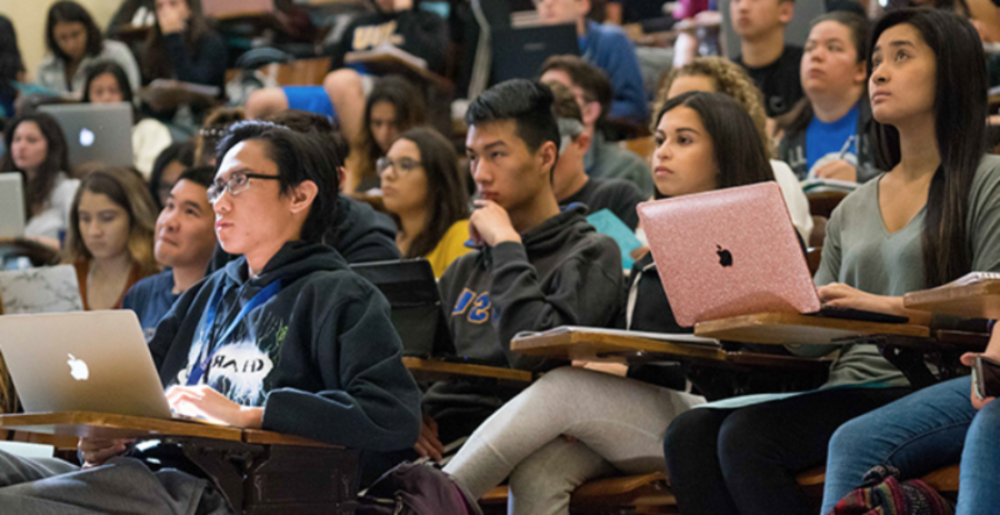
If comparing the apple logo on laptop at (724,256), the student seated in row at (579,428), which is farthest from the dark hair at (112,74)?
the apple logo on laptop at (724,256)

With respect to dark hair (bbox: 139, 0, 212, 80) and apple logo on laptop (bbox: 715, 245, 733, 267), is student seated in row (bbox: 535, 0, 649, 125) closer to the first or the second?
dark hair (bbox: 139, 0, 212, 80)

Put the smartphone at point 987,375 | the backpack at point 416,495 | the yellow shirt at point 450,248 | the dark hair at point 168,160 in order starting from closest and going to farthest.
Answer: the smartphone at point 987,375 → the backpack at point 416,495 → the yellow shirt at point 450,248 → the dark hair at point 168,160

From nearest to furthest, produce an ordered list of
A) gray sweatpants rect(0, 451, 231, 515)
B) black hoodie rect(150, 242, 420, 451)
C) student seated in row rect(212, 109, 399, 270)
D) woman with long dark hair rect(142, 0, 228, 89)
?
gray sweatpants rect(0, 451, 231, 515) < black hoodie rect(150, 242, 420, 451) < student seated in row rect(212, 109, 399, 270) < woman with long dark hair rect(142, 0, 228, 89)

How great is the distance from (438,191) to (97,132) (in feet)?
7.26

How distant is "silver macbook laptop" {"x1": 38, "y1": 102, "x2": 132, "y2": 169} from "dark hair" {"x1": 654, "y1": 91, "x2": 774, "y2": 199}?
3271mm

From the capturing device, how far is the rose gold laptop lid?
2.01 metres

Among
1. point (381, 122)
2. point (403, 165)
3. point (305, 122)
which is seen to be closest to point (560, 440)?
point (305, 122)

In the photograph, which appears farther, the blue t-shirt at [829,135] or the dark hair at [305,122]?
the blue t-shirt at [829,135]

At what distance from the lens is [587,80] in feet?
15.2

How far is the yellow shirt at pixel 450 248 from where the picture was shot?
365 cm

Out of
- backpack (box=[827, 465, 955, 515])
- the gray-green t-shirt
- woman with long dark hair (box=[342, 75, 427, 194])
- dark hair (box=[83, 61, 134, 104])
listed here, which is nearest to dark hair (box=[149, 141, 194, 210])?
woman with long dark hair (box=[342, 75, 427, 194])

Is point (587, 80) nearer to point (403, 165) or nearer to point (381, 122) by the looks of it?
Answer: point (381, 122)

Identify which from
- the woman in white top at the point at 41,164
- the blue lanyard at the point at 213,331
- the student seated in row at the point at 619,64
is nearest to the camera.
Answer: the blue lanyard at the point at 213,331

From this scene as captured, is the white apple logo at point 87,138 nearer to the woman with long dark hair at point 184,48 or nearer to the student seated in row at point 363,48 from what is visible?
the student seated in row at point 363,48
